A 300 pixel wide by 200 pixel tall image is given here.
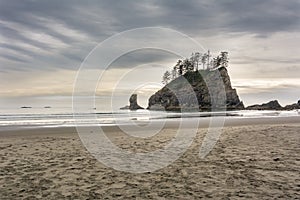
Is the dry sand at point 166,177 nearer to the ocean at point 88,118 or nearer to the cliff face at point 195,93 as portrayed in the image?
the ocean at point 88,118

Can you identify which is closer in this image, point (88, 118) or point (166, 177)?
point (166, 177)

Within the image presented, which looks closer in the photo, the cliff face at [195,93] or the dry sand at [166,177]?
the dry sand at [166,177]

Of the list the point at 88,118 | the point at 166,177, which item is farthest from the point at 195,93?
the point at 166,177

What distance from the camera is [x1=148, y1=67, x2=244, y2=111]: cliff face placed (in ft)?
334

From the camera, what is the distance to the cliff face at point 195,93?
334ft

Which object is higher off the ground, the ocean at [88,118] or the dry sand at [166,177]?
the ocean at [88,118]

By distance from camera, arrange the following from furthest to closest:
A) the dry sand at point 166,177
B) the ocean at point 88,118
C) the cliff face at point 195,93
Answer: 1. the cliff face at point 195,93
2. the ocean at point 88,118
3. the dry sand at point 166,177

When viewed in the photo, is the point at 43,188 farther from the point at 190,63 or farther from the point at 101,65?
the point at 190,63

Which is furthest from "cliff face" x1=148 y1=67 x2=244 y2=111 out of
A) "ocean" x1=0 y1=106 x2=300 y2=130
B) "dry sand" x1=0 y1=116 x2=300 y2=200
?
"dry sand" x1=0 y1=116 x2=300 y2=200

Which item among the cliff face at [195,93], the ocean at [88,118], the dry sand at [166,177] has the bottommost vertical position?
the dry sand at [166,177]

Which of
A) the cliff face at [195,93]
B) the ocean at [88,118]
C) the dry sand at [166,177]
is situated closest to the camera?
the dry sand at [166,177]

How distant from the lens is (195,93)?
111m

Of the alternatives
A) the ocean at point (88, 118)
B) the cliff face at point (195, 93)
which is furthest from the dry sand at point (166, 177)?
the cliff face at point (195, 93)

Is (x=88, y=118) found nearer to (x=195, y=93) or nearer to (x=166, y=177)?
(x=166, y=177)
